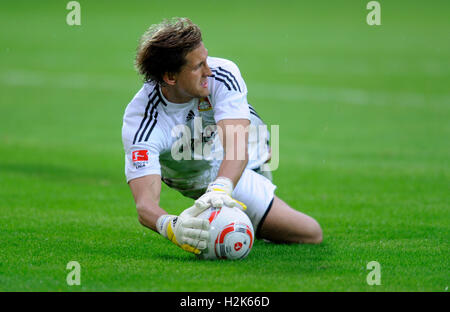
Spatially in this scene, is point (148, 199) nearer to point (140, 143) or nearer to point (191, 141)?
point (140, 143)

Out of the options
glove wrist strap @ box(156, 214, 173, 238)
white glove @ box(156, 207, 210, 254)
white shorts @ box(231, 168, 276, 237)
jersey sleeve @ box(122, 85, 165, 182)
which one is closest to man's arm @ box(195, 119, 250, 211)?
white glove @ box(156, 207, 210, 254)

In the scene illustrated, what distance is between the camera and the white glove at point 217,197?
5.68 metres

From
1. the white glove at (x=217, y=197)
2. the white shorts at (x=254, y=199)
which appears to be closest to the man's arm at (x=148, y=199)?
the white glove at (x=217, y=197)

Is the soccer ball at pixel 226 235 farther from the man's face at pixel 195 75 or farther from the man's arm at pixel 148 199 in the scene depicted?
the man's face at pixel 195 75

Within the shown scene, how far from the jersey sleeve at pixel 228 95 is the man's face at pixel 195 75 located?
0.46ft

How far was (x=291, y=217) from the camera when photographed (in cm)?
680

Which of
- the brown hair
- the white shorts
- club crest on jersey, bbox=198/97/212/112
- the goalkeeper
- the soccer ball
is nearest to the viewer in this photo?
the soccer ball

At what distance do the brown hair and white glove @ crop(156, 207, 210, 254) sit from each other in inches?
48.8

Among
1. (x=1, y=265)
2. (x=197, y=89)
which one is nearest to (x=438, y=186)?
(x=197, y=89)

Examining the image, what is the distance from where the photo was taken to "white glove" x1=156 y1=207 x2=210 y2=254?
18.8 ft

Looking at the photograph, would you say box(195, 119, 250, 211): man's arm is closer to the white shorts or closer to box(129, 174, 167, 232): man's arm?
box(129, 174, 167, 232): man's arm

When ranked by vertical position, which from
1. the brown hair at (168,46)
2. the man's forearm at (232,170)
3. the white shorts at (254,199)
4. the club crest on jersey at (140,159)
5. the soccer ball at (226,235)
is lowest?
the soccer ball at (226,235)

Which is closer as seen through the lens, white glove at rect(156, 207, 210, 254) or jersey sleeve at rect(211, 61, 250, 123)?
white glove at rect(156, 207, 210, 254)

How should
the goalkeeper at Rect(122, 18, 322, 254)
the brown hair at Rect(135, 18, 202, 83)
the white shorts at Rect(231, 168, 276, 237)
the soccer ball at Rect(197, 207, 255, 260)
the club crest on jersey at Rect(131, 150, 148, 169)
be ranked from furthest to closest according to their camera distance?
the white shorts at Rect(231, 168, 276, 237) < the club crest on jersey at Rect(131, 150, 148, 169) < the brown hair at Rect(135, 18, 202, 83) < the goalkeeper at Rect(122, 18, 322, 254) < the soccer ball at Rect(197, 207, 255, 260)
